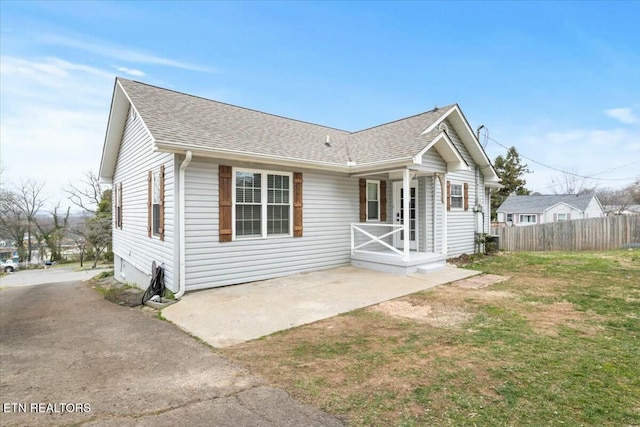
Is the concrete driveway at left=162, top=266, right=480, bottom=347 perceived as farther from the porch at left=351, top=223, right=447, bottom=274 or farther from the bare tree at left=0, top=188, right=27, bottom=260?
the bare tree at left=0, top=188, right=27, bottom=260

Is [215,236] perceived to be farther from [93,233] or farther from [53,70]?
[93,233]

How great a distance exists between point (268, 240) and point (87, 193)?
31.5 m

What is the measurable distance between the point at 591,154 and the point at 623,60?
24.6 metres

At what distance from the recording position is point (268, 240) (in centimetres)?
812

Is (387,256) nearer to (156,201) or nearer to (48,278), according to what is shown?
(156,201)

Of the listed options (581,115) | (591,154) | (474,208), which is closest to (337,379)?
(474,208)

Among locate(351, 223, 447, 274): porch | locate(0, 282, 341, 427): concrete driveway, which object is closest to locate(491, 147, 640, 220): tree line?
locate(351, 223, 447, 274): porch

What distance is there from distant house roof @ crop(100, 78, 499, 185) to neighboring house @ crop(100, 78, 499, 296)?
0.05 metres

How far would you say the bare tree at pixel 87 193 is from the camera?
101ft

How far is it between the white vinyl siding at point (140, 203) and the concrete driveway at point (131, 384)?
231 cm

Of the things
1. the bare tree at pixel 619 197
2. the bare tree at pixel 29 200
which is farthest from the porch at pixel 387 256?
the bare tree at pixel 619 197

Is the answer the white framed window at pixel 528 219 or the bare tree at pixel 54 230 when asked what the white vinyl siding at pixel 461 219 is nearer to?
the white framed window at pixel 528 219

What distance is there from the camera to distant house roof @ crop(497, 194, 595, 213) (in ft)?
109

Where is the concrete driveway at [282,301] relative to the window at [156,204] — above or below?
below
